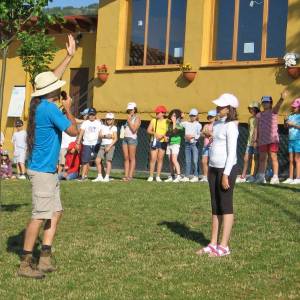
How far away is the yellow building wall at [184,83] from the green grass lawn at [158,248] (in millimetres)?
5576

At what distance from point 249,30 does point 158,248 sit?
11.4m

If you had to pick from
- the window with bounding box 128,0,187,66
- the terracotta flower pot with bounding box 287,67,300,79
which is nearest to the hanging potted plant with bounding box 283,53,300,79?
the terracotta flower pot with bounding box 287,67,300,79

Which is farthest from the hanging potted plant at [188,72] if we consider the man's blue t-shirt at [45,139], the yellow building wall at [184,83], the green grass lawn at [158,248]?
the man's blue t-shirt at [45,139]

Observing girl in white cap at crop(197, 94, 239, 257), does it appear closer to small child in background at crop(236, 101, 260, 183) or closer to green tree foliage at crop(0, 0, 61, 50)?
green tree foliage at crop(0, 0, 61, 50)

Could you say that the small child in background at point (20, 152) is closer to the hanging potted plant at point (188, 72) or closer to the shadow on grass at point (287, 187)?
the hanging potted plant at point (188, 72)

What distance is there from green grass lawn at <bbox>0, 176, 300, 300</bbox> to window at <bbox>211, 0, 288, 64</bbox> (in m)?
6.10

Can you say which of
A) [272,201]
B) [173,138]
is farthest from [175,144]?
[272,201]

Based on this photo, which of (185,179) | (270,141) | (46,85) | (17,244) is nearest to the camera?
(46,85)

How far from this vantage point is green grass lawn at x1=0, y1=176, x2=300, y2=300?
5910mm

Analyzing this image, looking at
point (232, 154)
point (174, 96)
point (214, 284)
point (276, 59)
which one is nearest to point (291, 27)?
point (276, 59)

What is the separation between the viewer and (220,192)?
737 cm

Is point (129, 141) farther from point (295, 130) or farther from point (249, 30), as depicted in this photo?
point (249, 30)

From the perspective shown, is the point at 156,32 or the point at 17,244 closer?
the point at 17,244

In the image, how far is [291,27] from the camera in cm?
1680
